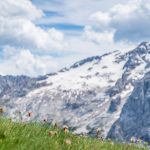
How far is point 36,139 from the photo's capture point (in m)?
10.4

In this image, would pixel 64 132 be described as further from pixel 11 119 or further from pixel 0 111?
pixel 0 111

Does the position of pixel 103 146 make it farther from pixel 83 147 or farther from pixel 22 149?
pixel 22 149

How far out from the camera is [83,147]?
1150cm

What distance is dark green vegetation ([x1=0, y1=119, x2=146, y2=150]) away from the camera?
959 cm

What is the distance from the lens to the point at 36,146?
9.87 meters

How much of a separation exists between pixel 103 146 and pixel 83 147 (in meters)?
1.53

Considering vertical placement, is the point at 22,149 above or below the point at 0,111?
below

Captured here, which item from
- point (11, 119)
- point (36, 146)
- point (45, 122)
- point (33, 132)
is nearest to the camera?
point (36, 146)

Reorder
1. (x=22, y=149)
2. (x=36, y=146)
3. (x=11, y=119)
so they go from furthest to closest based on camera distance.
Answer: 1. (x=11, y=119)
2. (x=36, y=146)
3. (x=22, y=149)

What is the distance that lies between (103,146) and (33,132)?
2240 millimetres

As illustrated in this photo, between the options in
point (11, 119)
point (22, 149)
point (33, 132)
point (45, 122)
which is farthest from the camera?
point (45, 122)

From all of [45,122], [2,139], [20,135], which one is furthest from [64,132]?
[2,139]

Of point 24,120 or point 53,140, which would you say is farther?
point 24,120

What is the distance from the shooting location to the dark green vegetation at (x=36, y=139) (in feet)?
31.5
